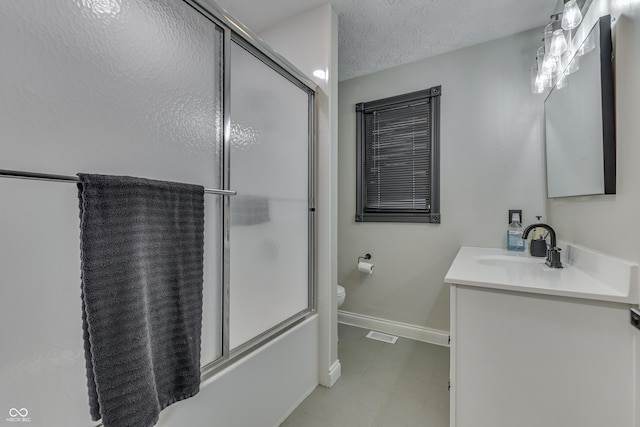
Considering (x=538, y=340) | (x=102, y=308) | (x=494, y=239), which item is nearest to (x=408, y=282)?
(x=494, y=239)

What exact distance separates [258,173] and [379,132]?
1602 millimetres

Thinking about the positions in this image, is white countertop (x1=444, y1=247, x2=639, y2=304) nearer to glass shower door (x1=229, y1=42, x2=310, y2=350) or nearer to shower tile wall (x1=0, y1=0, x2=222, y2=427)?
glass shower door (x1=229, y1=42, x2=310, y2=350)

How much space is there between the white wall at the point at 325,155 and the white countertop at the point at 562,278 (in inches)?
30.5

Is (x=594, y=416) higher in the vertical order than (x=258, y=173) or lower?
lower

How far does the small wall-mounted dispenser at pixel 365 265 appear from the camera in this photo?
8.14 feet

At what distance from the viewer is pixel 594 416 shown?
942 mm

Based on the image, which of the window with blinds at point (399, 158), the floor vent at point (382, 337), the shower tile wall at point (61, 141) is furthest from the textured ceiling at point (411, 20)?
the floor vent at point (382, 337)

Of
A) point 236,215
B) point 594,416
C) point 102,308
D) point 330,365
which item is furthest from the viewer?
point 330,365

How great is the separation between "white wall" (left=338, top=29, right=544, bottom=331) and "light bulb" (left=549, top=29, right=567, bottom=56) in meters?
0.56

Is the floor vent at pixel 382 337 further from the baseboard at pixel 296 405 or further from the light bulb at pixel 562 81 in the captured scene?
the light bulb at pixel 562 81

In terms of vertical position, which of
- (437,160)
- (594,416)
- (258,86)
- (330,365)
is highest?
(258,86)

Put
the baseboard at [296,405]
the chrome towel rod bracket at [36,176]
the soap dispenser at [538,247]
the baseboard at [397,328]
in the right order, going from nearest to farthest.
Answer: the chrome towel rod bracket at [36,176] < the baseboard at [296,405] < the soap dispenser at [538,247] < the baseboard at [397,328]

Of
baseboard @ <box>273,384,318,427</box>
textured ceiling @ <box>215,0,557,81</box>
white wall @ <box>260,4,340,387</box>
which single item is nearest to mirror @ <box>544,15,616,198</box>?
textured ceiling @ <box>215,0,557,81</box>

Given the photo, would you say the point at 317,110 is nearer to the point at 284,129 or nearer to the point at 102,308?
the point at 284,129
